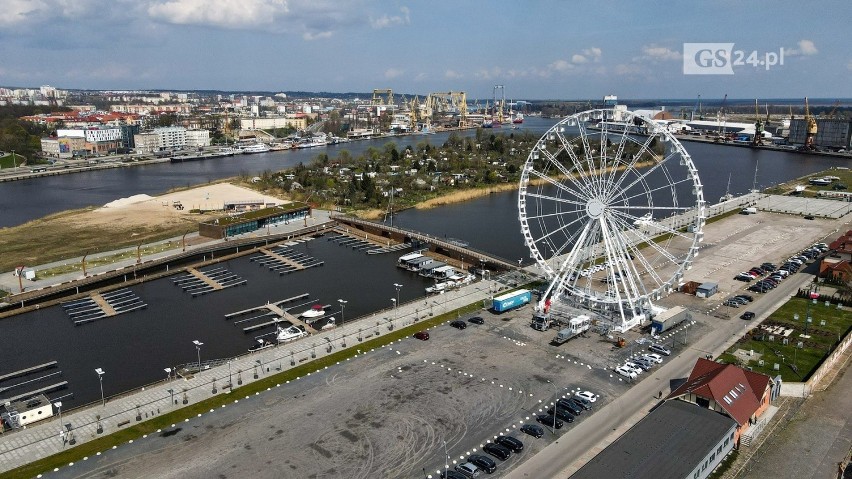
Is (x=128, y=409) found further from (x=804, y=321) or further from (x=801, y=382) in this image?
(x=804, y=321)

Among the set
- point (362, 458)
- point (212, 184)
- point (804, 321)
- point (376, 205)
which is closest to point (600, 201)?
point (804, 321)

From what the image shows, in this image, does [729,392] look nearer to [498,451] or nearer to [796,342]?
[498,451]

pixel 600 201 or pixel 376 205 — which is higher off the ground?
pixel 600 201

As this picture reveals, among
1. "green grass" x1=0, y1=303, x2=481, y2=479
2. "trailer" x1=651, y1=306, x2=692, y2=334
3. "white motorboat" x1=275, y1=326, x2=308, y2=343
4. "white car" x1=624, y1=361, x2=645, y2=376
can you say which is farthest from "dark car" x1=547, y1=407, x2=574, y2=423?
"white motorboat" x1=275, y1=326, x2=308, y2=343

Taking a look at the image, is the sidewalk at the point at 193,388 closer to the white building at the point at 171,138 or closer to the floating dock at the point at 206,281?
the floating dock at the point at 206,281

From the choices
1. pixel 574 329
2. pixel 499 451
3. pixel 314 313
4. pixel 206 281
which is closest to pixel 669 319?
pixel 574 329

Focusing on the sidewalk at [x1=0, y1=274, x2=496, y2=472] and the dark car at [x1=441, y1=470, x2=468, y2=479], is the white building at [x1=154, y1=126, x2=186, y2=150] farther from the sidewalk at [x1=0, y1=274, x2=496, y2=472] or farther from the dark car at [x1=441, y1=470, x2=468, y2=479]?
the dark car at [x1=441, y1=470, x2=468, y2=479]
